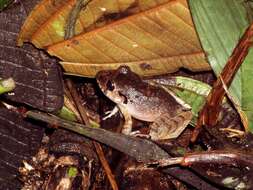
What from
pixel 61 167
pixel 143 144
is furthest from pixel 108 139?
pixel 61 167

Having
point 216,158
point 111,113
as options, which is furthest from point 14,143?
point 216,158

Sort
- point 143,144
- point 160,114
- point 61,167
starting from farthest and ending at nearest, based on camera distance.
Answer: point 160,114
point 61,167
point 143,144

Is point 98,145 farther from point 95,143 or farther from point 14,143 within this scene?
point 14,143

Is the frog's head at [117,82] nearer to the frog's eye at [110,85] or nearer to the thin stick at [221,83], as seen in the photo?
the frog's eye at [110,85]

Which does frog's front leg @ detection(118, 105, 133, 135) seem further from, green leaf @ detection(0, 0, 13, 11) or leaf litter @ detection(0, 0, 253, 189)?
green leaf @ detection(0, 0, 13, 11)

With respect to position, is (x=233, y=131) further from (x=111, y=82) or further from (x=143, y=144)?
(x=111, y=82)

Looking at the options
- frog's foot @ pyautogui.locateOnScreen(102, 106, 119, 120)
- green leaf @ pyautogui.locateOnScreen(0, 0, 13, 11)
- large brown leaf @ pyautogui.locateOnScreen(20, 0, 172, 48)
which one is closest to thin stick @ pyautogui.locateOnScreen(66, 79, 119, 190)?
frog's foot @ pyautogui.locateOnScreen(102, 106, 119, 120)
